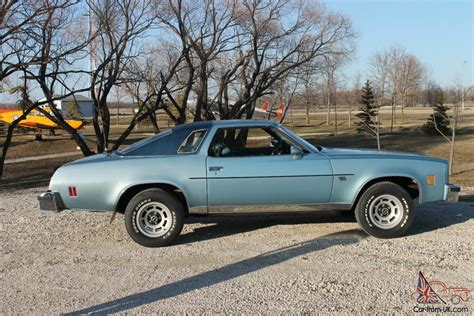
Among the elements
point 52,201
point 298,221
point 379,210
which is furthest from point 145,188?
point 379,210

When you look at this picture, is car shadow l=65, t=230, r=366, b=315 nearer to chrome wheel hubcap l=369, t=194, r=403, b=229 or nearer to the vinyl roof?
chrome wheel hubcap l=369, t=194, r=403, b=229

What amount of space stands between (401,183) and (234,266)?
2580 mm

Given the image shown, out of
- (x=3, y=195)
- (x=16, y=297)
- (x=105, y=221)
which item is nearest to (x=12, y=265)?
(x=16, y=297)

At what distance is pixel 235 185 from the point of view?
5785mm

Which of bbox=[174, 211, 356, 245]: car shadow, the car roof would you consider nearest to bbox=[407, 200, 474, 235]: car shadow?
bbox=[174, 211, 356, 245]: car shadow

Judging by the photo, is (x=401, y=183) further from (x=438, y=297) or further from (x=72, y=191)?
(x=72, y=191)

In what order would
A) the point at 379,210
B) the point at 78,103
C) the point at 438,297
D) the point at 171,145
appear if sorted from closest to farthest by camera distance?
the point at 438,297 < the point at 379,210 < the point at 171,145 < the point at 78,103

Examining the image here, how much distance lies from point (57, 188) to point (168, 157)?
1.41 metres

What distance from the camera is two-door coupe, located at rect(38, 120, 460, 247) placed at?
576 cm

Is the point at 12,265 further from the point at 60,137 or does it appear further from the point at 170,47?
the point at 60,137

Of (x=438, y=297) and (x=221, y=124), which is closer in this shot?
(x=438, y=297)

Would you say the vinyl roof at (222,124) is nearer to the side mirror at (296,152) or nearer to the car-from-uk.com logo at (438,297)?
the side mirror at (296,152)

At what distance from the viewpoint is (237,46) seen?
68.3ft

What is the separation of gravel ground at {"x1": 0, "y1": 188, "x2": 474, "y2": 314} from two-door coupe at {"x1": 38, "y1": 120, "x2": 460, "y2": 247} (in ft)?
1.21
